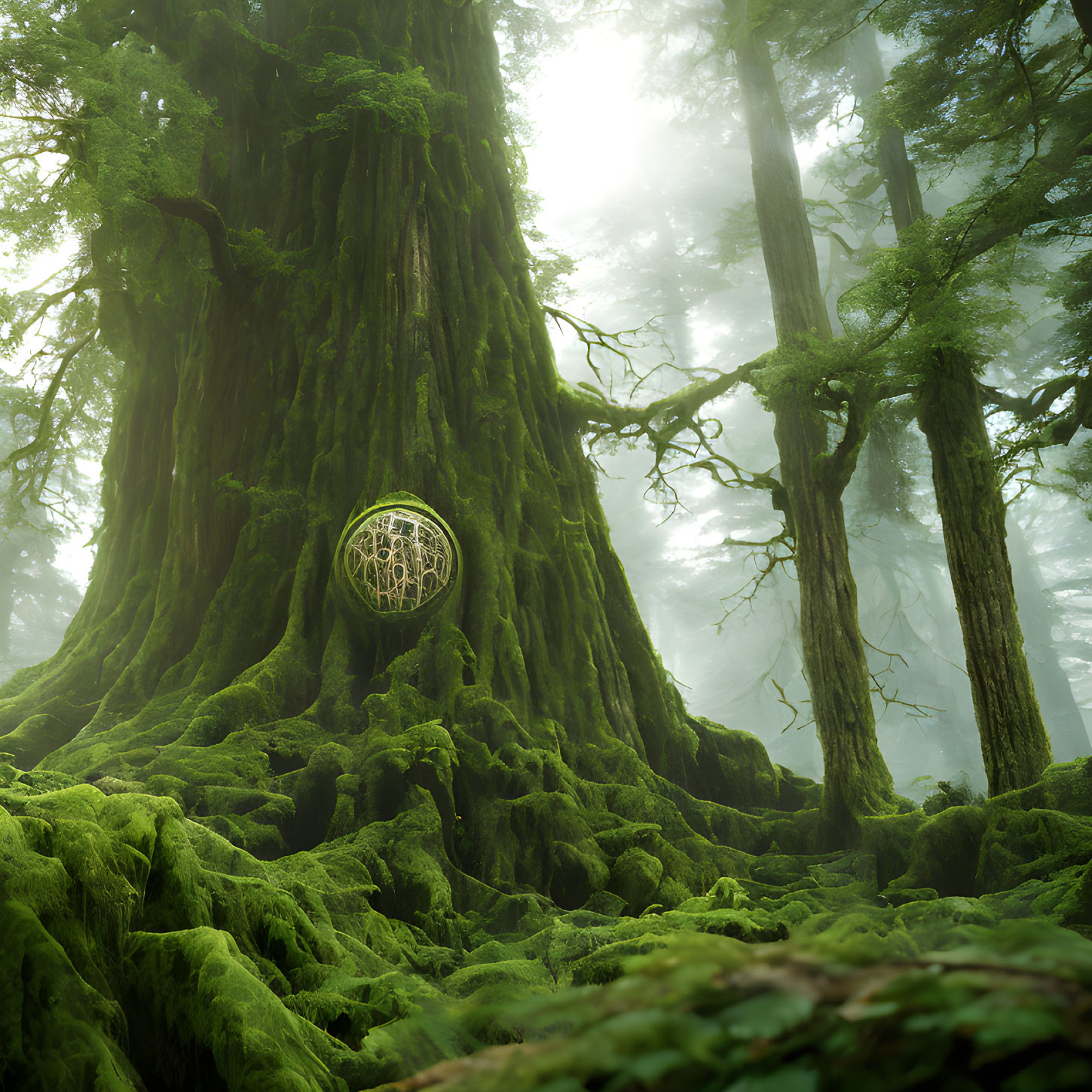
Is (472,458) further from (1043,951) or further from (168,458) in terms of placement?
(1043,951)

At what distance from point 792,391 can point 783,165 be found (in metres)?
3.60

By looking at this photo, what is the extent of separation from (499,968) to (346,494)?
177 inches

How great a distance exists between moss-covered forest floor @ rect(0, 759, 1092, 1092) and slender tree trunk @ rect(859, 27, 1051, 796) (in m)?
0.93

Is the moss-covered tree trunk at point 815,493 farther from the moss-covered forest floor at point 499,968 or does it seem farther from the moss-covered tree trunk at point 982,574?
the moss-covered forest floor at point 499,968

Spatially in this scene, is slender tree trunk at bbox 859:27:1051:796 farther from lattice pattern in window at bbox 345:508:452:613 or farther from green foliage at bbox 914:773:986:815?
lattice pattern in window at bbox 345:508:452:613

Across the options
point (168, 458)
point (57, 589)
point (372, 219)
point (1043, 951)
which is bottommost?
point (1043, 951)

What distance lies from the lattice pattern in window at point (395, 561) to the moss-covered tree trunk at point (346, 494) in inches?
16.2

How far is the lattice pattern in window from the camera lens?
520 cm

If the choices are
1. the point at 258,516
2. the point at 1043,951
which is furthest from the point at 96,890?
the point at 258,516

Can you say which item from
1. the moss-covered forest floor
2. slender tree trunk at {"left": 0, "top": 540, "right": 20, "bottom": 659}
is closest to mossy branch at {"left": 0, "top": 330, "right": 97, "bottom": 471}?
the moss-covered forest floor

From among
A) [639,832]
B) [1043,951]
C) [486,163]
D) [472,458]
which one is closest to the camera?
[1043,951]

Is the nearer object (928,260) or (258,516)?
(928,260)

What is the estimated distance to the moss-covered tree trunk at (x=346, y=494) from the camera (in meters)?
4.55

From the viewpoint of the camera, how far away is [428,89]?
22.3ft
